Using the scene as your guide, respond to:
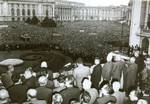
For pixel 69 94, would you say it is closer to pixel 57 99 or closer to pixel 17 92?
pixel 57 99

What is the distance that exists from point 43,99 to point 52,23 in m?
28.7

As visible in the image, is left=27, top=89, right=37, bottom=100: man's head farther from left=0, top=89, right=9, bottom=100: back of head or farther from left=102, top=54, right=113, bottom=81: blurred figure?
left=102, top=54, right=113, bottom=81: blurred figure

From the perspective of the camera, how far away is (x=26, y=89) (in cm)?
556

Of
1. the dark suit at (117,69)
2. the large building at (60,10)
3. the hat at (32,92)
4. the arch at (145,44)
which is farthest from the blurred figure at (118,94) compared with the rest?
the large building at (60,10)

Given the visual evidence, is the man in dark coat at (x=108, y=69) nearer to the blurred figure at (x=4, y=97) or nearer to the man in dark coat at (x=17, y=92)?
the man in dark coat at (x=17, y=92)

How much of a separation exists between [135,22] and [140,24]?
1.34ft

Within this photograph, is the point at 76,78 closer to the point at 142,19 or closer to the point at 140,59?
the point at 140,59

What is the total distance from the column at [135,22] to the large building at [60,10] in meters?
13.2

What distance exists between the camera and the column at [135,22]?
53.4 feet

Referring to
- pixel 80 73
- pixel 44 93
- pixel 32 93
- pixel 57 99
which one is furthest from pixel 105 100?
pixel 80 73

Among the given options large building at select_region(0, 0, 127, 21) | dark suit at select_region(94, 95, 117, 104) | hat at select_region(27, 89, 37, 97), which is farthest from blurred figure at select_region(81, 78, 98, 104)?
large building at select_region(0, 0, 127, 21)

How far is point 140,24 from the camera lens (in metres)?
16.7

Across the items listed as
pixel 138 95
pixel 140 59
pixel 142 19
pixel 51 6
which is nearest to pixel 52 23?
pixel 51 6

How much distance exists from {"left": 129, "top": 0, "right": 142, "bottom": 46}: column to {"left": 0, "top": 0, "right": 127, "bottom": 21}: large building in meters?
13.2
